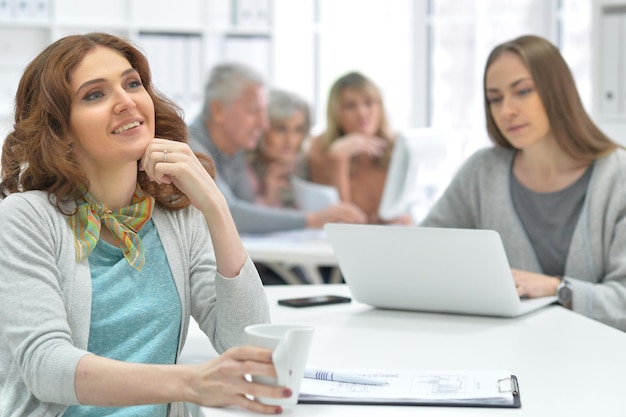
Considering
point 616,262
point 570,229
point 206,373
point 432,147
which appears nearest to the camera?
point 206,373

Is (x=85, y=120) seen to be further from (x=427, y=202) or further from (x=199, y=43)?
(x=199, y=43)

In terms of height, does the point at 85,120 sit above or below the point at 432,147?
above

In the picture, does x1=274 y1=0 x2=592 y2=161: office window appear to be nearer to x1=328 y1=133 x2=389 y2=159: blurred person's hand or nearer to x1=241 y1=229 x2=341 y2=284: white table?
x1=328 y1=133 x2=389 y2=159: blurred person's hand

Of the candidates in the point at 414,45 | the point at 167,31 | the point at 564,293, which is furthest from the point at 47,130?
the point at 414,45

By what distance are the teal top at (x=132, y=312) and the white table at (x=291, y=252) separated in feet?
6.06

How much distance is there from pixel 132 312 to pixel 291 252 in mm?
1971

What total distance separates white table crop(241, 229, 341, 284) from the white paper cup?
7.08 ft

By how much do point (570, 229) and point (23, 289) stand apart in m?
1.48

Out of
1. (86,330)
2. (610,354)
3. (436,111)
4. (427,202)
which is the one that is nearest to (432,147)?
(427,202)

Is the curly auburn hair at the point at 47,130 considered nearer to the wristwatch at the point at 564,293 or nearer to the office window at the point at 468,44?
the wristwatch at the point at 564,293

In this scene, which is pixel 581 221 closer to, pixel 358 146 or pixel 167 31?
pixel 358 146

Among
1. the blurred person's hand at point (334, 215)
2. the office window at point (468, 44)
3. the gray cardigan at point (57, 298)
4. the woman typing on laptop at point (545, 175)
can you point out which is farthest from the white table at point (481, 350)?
the office window at point (468, 44)

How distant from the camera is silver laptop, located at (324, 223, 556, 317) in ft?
6.35

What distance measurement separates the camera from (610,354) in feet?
5.54
